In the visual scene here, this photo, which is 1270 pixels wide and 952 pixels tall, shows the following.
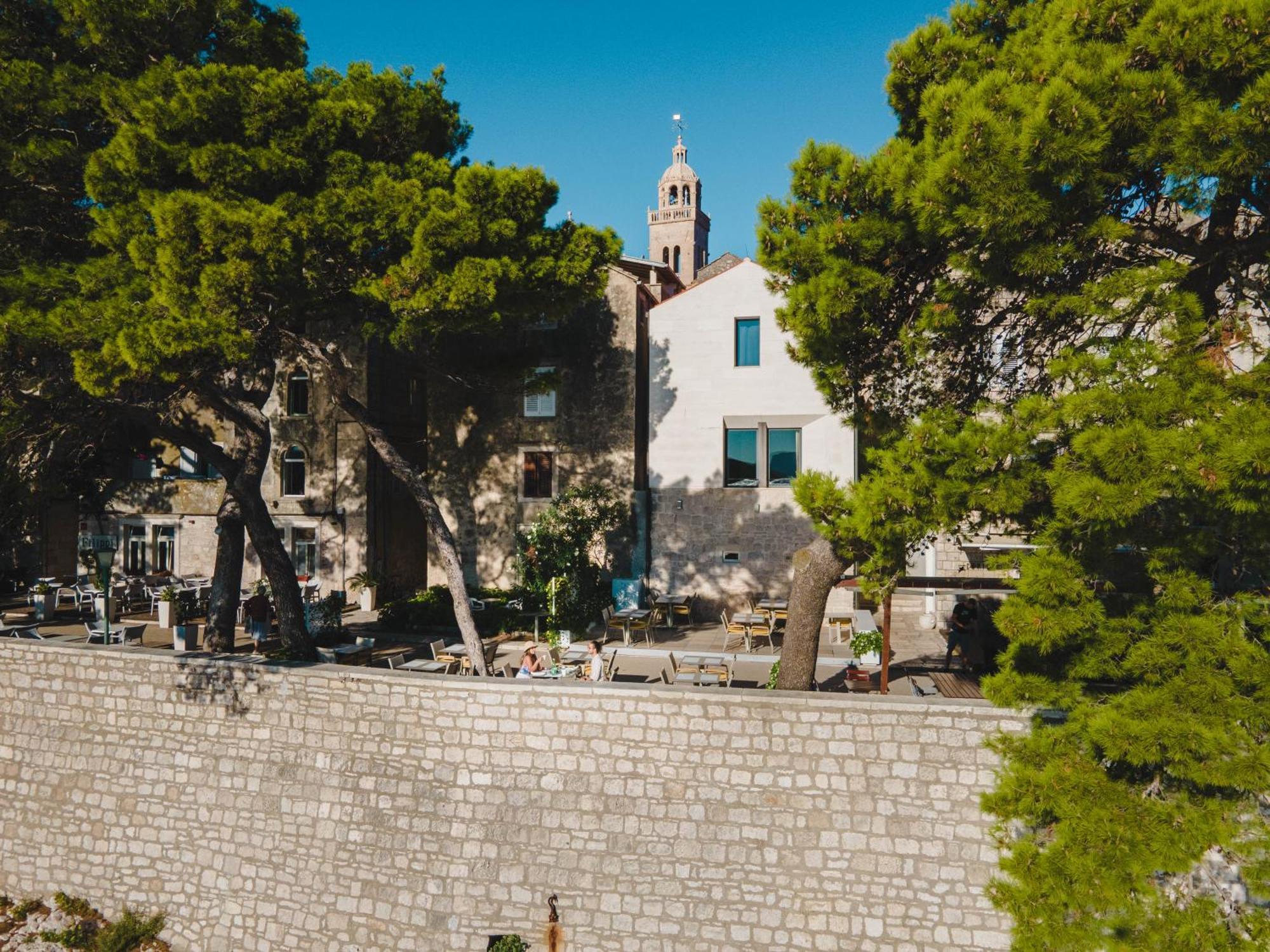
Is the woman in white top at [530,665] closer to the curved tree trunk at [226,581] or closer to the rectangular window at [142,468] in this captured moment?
the curved tree trunk at [226,581]

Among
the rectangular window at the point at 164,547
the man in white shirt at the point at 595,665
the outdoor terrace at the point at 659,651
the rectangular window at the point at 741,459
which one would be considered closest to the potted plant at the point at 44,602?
the outdoor terrace at the point at 659,651

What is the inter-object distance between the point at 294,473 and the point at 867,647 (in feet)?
55.0

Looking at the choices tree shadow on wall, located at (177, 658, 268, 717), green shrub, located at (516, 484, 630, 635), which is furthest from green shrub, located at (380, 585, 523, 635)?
tree shadow on wall, located at (177, 658, 268, 717)

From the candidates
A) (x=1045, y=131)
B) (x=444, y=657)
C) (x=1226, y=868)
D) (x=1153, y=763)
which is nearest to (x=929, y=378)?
(x=1045, y=131)

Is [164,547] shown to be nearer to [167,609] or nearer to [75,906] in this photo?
[167,609]

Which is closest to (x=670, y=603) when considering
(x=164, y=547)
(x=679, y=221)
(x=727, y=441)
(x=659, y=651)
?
(x=659, y=651)

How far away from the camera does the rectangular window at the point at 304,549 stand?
2177 centimetres

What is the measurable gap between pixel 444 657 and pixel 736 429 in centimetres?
940

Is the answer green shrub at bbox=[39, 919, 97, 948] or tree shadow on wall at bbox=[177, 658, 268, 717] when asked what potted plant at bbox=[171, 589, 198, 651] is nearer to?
tree shadow on wall at bbox=[177, 658, 268, 717]

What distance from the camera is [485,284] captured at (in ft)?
38.1

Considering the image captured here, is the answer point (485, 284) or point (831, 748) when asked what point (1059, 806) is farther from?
point (485, 284)

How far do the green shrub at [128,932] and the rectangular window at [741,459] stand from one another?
13.8 metres

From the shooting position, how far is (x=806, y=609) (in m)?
9.88

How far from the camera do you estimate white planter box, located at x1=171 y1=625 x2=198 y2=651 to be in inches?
589
